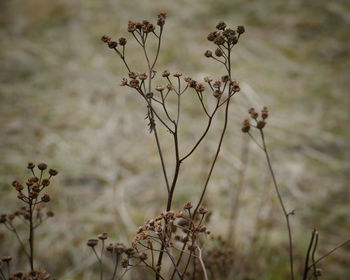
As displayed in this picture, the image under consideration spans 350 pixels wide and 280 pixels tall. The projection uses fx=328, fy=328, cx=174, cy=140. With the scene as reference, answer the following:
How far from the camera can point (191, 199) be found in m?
2.81

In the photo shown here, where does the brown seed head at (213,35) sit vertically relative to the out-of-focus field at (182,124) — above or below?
below

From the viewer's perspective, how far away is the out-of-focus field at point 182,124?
2.54 metres

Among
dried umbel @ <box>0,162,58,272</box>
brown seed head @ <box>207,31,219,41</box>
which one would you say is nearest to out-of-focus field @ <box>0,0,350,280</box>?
dried umbel @ <box>0,162,58,272</box>

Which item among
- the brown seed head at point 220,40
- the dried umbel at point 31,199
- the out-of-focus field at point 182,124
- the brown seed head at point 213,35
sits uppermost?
the out-of-focus field at point 182,124

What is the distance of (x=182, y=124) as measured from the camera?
378 cm

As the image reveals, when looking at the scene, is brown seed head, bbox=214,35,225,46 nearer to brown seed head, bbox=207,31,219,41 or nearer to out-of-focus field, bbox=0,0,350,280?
brown seed head, bbox=207,31,219,41

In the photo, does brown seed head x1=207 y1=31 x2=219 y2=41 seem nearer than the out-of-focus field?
Yes

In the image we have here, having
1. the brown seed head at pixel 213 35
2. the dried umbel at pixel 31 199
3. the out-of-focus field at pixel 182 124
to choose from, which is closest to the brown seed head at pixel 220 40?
the brown seed head at pixel 213 35

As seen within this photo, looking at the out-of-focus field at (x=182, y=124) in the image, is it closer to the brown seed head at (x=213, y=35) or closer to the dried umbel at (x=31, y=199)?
the dried umbel at (x=31, y=199)

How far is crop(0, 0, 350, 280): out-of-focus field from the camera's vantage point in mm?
2539

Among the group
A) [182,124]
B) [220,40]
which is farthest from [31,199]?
[182,124]

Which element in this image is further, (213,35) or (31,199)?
(213,35)

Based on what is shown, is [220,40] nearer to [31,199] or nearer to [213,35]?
[213,35]

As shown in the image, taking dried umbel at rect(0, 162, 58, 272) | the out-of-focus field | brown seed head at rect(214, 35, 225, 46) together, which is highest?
the out-of-focus field
